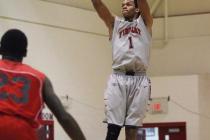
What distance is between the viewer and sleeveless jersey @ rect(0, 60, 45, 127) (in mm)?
2033

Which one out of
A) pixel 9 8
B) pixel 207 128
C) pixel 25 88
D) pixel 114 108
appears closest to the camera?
pixel 25 88

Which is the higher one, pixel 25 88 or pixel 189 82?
pixel 189 82

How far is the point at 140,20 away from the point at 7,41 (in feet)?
5.21

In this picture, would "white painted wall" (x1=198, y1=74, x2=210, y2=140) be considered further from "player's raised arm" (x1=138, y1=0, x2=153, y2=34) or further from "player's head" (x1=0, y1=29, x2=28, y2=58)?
"player's head" (x1=0, y1=29, x2=28, y2=58)

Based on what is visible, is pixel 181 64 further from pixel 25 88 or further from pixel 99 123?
pixel 25 88

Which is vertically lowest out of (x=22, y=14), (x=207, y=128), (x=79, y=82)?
(x=207, y=128)

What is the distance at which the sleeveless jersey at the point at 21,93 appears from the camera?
6.67 feet

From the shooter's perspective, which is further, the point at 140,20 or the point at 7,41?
the point at 140,20

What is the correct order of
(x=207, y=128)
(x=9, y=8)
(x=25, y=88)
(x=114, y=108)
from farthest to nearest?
(x=207, y=128) < (x=9, y=8) < (x=114, y=108) < (x=25, y=88)

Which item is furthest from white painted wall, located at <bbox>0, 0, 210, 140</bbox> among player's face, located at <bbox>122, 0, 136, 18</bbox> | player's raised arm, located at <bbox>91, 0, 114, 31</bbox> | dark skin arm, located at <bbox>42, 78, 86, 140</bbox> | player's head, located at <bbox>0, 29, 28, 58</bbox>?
dark skin arm, located at <bbox>42, 78, 86, 140</bbox>

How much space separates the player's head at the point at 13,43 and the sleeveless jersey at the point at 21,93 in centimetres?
7

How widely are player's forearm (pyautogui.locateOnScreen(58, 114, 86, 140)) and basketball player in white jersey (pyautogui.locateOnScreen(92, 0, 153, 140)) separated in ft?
4.44

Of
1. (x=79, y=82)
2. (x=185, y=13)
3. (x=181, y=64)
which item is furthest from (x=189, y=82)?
(x=79, y=82)

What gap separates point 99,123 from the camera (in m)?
8.45
